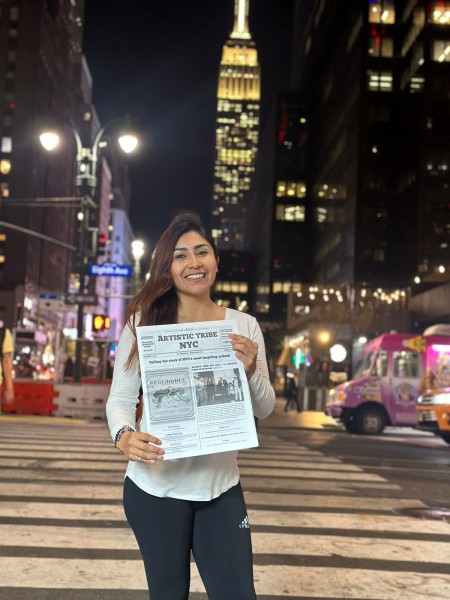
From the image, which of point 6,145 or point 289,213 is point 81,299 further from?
point 6,145

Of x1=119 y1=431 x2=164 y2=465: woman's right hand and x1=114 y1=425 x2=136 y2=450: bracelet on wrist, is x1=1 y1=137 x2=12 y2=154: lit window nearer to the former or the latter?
x1=114 y1=425 x2=136 y2=450: bracelet on wrist

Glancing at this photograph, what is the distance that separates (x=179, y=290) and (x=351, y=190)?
70.3 meters

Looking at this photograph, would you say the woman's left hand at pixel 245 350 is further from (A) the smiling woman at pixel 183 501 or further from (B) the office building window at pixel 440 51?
(B) the office building window at pixel 440 51

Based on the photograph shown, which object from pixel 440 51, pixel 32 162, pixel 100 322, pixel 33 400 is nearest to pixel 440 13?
pixel 440 51

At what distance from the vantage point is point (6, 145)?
107562 mm

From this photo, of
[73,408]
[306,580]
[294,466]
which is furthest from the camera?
[73,408]

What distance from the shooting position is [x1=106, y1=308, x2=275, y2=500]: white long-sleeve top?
299 centimetres

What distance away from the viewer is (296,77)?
434ft

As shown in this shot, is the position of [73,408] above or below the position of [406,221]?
below

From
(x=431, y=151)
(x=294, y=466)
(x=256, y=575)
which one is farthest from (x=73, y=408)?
(x=431, y=151)

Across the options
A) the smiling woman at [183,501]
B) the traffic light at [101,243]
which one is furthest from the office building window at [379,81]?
the smiling woman at [183,501]

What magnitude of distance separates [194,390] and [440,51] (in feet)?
230

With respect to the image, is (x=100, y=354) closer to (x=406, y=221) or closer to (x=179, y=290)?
(x=179, y=290)

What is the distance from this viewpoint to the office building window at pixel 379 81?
71.6m
